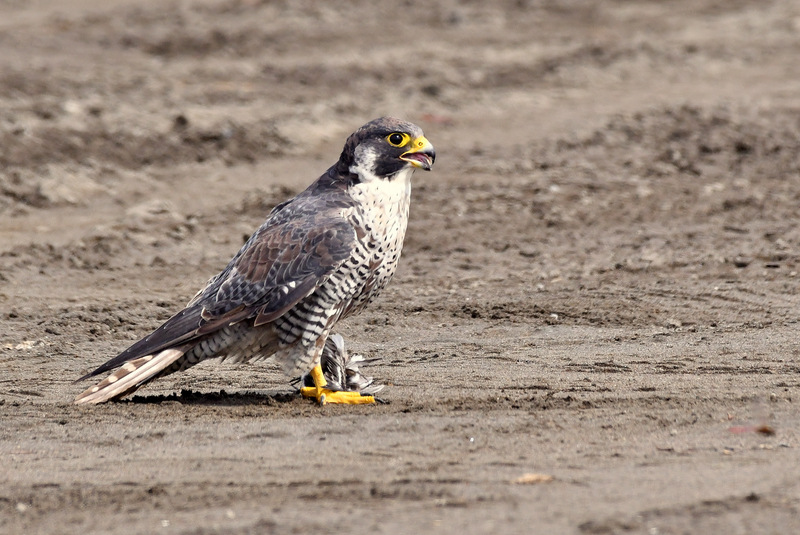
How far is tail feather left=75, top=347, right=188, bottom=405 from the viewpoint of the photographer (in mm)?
5355

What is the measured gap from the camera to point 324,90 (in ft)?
44.9

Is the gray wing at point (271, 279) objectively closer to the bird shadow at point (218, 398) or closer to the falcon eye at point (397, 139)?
the bird shadow at point (218, 398)

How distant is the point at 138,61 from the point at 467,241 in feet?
25.0

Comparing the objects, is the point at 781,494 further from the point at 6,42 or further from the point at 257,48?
the point at 6,42

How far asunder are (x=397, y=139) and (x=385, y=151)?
0.08 m

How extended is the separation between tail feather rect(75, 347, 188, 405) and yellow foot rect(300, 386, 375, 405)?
67 cm

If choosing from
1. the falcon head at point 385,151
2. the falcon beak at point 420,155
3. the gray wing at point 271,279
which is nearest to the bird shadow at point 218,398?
the gray wing at point 271,279

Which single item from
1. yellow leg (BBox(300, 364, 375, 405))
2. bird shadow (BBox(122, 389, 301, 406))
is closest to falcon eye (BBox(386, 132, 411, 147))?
yellow leg (BBox(300, 364, 375, 405))

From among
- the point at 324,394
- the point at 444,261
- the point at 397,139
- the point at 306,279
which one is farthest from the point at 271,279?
the point at 444,261

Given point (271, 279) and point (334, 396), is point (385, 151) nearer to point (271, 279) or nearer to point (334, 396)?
point (271, 279)

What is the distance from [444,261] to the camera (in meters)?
8.55

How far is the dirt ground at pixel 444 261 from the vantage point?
409cm

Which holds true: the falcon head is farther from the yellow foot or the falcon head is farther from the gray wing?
the yellow foot

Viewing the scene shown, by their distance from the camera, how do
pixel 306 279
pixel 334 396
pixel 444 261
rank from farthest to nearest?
1. pixel 444 261
2. pixel 334 396
3. pixel 306 279
